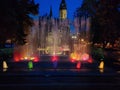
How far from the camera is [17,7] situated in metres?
60.6

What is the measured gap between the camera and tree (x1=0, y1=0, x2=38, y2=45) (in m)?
48.7

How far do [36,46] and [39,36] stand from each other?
1659 mm

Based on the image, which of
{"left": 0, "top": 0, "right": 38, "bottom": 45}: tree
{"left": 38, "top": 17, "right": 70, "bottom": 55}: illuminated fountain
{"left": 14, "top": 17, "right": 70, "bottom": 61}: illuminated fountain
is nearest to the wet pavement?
{"left": 0, "top": 0, "right": 38, "bottom": 45}: tree

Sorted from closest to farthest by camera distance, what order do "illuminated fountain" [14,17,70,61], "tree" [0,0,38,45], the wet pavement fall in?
the wet pavement < "tree" [0,0,38,45] < "illuminated fountain" [14,17,70,61]

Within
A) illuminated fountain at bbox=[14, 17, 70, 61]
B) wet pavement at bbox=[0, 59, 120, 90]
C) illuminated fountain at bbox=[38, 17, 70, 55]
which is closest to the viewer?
wet pavement at bbox=[0, 59, 120, 90]

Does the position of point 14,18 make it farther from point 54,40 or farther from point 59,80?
point 59,80

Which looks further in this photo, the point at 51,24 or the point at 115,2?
the point at 51,24

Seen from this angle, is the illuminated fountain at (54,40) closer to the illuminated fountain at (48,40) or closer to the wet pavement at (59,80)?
the illuminated fountain at (48,40)

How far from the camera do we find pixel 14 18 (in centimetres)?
5497

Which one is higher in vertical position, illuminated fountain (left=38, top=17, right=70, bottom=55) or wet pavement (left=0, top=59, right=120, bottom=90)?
illuminated fountain (left=38, top=17, right=70, bottom=55)

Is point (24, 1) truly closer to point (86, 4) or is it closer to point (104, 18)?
point (104, 18)

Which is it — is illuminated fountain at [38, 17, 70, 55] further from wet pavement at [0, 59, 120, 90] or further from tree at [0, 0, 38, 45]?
wet pavement at [0, 59, 120, 90]

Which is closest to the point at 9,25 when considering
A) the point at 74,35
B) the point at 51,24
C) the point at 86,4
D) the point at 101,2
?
the point at 101,2

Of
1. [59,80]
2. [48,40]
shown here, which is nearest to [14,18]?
[48,40]
